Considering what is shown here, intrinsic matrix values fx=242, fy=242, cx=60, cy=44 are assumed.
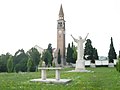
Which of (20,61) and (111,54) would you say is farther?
(111,54)

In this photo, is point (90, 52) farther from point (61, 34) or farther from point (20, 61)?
point (61, 34)

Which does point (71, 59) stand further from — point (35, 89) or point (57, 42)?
point (35, 89)

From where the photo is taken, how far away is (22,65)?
46.2 m

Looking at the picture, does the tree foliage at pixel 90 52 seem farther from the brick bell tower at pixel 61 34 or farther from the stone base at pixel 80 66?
the stone base at pixel 80 66

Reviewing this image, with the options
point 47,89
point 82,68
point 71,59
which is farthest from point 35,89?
point 71,59

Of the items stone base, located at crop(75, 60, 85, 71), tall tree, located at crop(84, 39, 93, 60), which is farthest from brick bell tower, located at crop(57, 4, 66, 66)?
stone base, located at crop(75, 60, 85, 71)

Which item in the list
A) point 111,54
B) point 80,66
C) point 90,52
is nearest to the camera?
point 80,66

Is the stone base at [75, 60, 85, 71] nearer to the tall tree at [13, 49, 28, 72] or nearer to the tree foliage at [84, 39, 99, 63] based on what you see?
the tall tree at [13, 49, 28, 72]

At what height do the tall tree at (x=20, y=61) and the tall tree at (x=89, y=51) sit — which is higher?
the tall tree at (x=89, y=51)

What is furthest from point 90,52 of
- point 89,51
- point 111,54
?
point 111,54

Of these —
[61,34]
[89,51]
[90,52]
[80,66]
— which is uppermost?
[61,34]

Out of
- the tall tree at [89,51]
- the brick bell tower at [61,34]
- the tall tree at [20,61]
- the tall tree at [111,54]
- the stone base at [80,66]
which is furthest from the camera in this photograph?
the brick bell tower at [61,34]

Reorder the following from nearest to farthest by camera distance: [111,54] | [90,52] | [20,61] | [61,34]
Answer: [20,61] → [111,54] → [90,52] → [61,34]

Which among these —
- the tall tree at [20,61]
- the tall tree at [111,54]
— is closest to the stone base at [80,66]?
the tall tree at [20,61]
